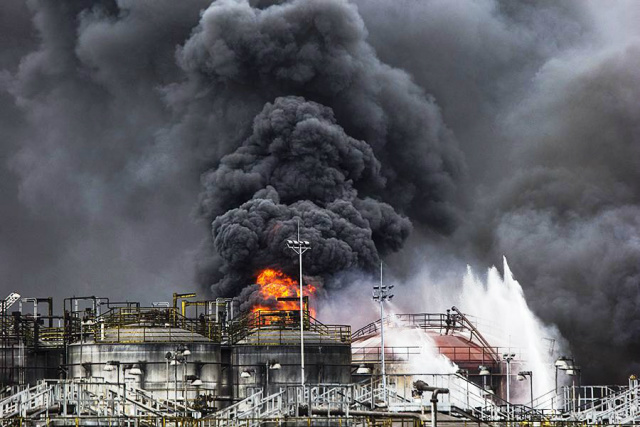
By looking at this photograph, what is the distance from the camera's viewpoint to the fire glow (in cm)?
10412

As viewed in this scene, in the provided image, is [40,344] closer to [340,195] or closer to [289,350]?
[289,350]

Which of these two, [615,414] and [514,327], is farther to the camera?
[514,327]

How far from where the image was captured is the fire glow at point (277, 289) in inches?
4099

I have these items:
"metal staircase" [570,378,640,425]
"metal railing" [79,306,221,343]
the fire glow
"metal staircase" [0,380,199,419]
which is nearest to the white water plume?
the fire glow

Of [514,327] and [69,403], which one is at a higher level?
[514,327]

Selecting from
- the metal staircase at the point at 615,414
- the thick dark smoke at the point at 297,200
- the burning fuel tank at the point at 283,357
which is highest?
the thick dark smoke at the point at 297,200

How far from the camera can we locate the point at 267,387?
8456 centimetres

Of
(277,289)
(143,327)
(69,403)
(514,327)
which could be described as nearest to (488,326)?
(514,327)

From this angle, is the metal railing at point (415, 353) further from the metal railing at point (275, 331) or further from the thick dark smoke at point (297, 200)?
the thick dark smoke at point (297, 200)

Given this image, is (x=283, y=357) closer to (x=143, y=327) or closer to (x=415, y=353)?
(x=143, y=327)

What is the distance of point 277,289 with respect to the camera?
351 ft

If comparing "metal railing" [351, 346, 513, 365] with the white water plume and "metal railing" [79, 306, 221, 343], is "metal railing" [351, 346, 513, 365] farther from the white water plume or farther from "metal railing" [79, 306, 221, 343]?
"metal railing" [79, 306, 221, 343]

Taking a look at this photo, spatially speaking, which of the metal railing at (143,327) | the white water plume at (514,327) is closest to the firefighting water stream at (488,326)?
the white water plume at (514,327)

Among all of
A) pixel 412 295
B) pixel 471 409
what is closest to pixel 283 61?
pixel 412 295
